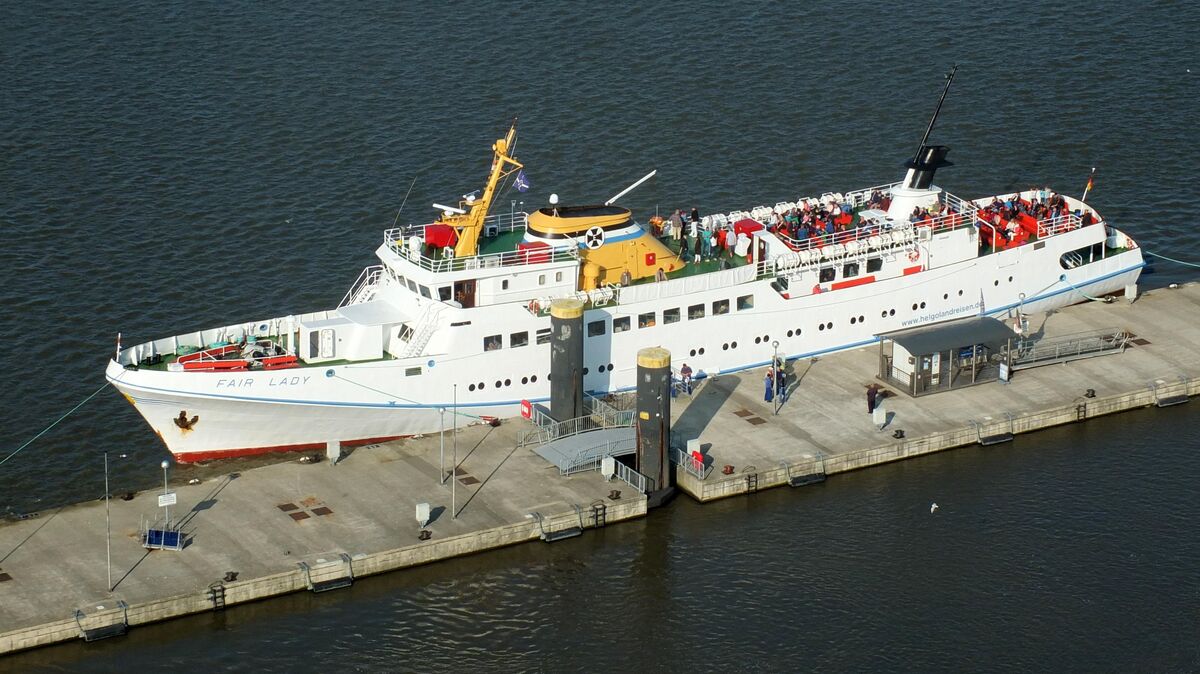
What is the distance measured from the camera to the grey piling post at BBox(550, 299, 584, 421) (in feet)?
227

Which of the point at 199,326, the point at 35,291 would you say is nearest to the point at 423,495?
the point at 199,326

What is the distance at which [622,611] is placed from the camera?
62.1 m

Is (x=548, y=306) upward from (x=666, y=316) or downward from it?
upward

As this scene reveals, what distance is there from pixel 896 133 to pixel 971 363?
89.5 ft

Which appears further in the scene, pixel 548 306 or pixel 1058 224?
pixel 1058 224

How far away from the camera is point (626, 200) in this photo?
308ft

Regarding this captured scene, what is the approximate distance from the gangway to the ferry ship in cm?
347

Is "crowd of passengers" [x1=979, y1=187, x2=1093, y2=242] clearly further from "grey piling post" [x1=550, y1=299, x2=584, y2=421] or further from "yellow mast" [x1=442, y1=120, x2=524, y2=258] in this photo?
"yellow mast" [x1=442, y1=120, x2=524, y2=258]

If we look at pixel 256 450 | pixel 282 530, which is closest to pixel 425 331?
pixel 256 450

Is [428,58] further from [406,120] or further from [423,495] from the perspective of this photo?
[423,495]

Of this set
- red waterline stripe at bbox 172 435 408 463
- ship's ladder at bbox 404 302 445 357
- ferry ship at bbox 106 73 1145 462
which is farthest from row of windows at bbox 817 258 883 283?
red waterline stripe at bbox 172 435 408 463

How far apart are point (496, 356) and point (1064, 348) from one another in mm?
22844

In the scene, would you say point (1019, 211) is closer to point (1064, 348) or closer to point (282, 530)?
point (1064, 348)

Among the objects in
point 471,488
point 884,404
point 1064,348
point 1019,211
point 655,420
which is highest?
point 1019,211
